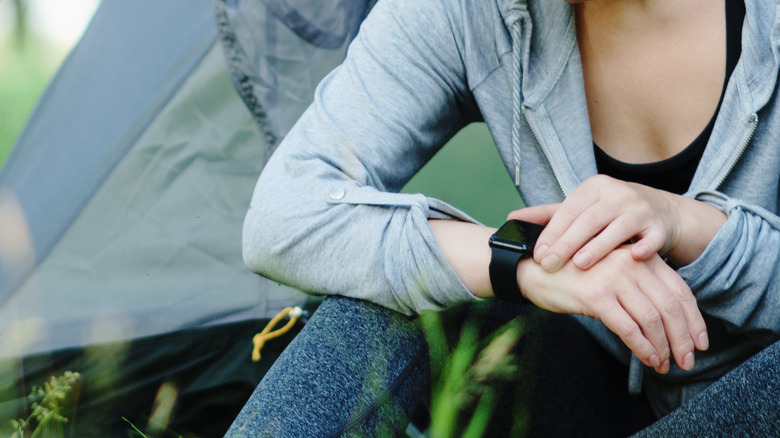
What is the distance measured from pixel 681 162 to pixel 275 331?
0.73 meters

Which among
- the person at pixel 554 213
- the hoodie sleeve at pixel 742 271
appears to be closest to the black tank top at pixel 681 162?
the person at pixel 554 213

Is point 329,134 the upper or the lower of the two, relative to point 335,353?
upper

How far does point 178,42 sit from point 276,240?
576 millimetres

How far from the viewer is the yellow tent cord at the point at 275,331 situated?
1190 millimetres

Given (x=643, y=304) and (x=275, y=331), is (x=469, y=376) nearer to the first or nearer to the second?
(x=643, y=304)

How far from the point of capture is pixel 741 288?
71 cm

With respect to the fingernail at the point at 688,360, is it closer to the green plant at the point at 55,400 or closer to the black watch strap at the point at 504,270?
the black watch strap at the point at 504,270

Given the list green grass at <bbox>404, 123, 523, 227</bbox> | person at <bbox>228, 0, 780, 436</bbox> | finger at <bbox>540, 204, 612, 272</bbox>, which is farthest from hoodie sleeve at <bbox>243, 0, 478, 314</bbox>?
green grass at <bbox>404, 123, 523, 227</bbox>

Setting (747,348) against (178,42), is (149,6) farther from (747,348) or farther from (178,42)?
(747,348)

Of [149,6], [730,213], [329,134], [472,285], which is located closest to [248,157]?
[149,6]

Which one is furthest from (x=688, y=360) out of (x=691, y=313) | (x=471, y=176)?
(x=471, y=176)

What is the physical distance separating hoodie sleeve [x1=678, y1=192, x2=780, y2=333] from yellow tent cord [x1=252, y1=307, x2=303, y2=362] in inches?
27.2

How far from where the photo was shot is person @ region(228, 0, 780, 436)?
26.3 inches

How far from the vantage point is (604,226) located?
69 cm
